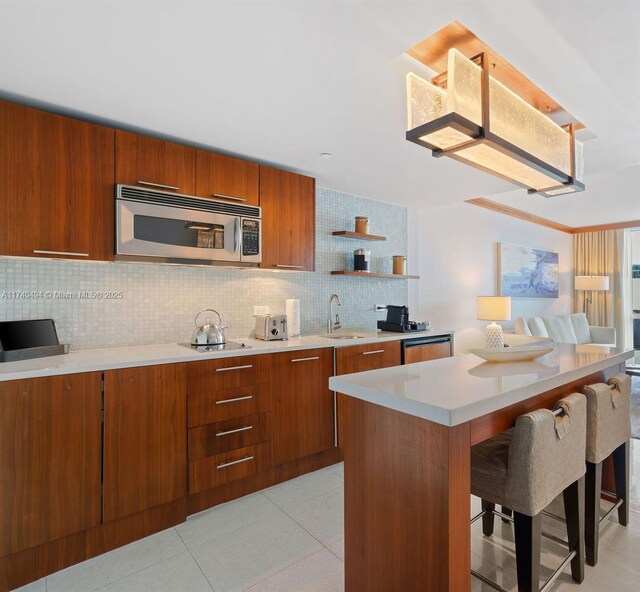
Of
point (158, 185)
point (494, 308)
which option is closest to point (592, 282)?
point (494, 308)

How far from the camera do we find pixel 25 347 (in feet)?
6.43

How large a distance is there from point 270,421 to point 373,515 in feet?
4.02

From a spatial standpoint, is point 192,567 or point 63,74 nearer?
point 63,74

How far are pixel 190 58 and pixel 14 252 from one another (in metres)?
1.27

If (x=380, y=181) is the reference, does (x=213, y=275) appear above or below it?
below

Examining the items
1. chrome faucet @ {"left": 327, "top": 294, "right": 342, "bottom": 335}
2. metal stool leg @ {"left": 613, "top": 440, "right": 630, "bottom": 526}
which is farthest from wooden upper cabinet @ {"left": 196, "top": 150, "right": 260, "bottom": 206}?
metal stool leg @ {"left": 613, "top": 440, "right": 630, "bottom": 526}

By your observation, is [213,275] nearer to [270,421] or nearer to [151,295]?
[151,295]

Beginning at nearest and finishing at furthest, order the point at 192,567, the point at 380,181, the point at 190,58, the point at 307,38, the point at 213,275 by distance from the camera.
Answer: the point at 307,38, the point at 190,58, the point at 192,567, the point at 213,275, the point at 380,181

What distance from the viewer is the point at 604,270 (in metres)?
6.82

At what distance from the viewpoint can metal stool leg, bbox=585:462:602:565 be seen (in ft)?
5.60

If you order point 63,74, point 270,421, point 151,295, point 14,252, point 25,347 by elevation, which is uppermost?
point 63,74

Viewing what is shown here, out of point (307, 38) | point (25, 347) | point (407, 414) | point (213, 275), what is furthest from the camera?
point (213, 275)

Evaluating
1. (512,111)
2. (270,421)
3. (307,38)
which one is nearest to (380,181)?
(512,111)

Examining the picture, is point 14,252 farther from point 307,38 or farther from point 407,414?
point 407,414
